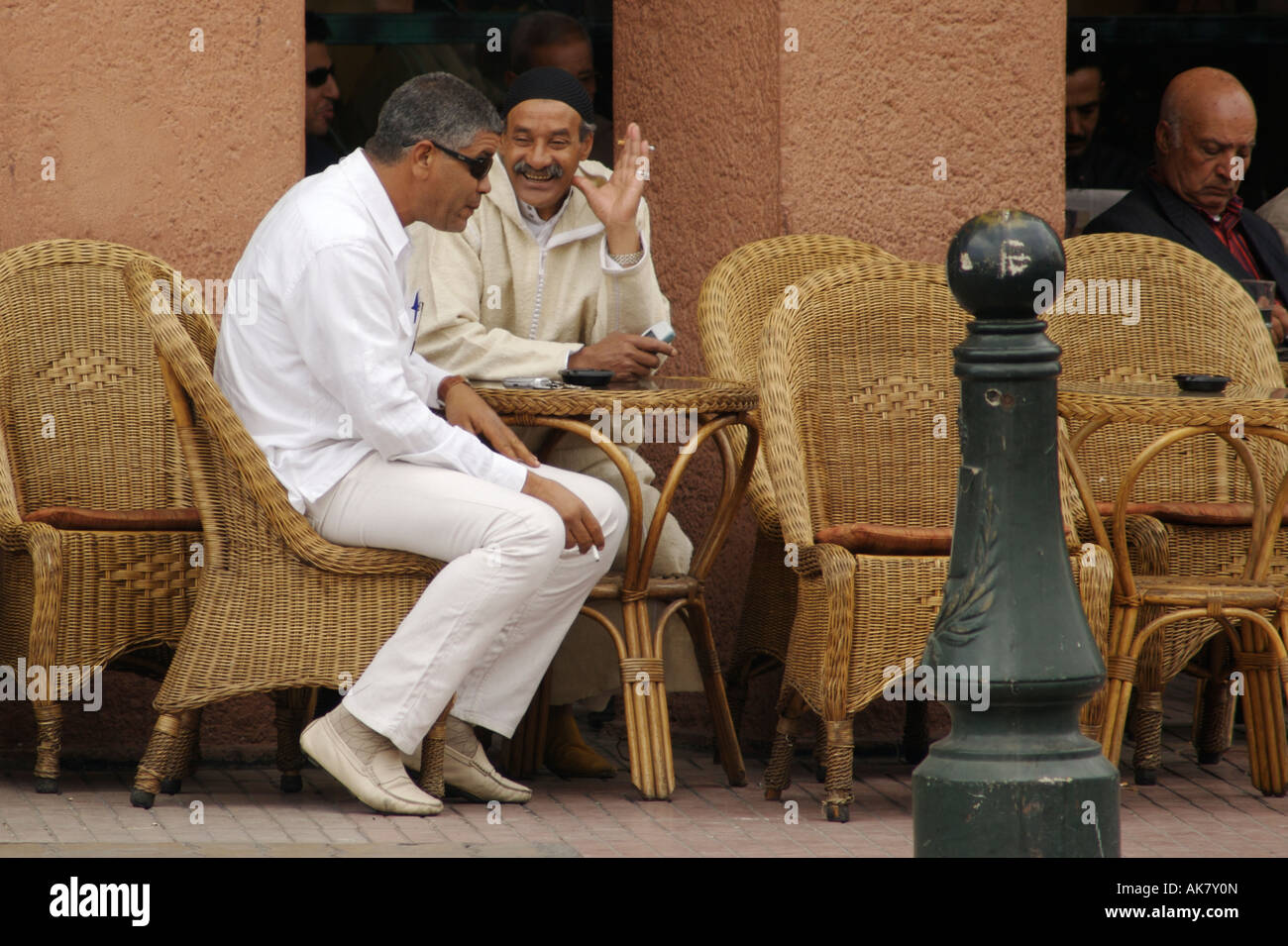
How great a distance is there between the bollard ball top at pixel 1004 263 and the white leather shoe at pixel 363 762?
78.4 inches

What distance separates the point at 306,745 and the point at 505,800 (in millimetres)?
515

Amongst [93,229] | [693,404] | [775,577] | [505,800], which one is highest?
[93,229]

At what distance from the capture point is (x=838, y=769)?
5.05 meters

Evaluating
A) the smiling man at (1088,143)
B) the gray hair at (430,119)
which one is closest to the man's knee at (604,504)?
the gray hair at (430,119)

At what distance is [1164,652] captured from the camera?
5520 millimetres

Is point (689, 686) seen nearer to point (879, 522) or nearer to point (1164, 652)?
point (879, 522)

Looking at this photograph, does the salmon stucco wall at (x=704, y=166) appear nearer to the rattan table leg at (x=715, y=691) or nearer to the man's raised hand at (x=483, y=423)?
the rattan table leg at (x=715, y=691)

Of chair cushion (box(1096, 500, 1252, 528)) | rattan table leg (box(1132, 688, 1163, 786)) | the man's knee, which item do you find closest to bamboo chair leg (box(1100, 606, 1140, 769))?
rattan table leg (box(1132, 688, 1163, 786))

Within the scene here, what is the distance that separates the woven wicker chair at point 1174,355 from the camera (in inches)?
233

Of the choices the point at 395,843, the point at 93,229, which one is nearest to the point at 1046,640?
the point at 395,843

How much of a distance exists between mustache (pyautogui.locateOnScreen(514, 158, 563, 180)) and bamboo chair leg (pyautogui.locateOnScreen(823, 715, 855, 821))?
5.47 ft

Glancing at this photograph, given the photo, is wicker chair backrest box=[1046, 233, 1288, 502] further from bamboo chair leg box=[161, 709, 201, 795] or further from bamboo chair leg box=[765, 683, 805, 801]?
bamboo chair leg box=[161, 709, 201, 795]

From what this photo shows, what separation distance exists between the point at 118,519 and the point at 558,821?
4.30 ft

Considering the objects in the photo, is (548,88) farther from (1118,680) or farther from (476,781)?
(1118,680)
